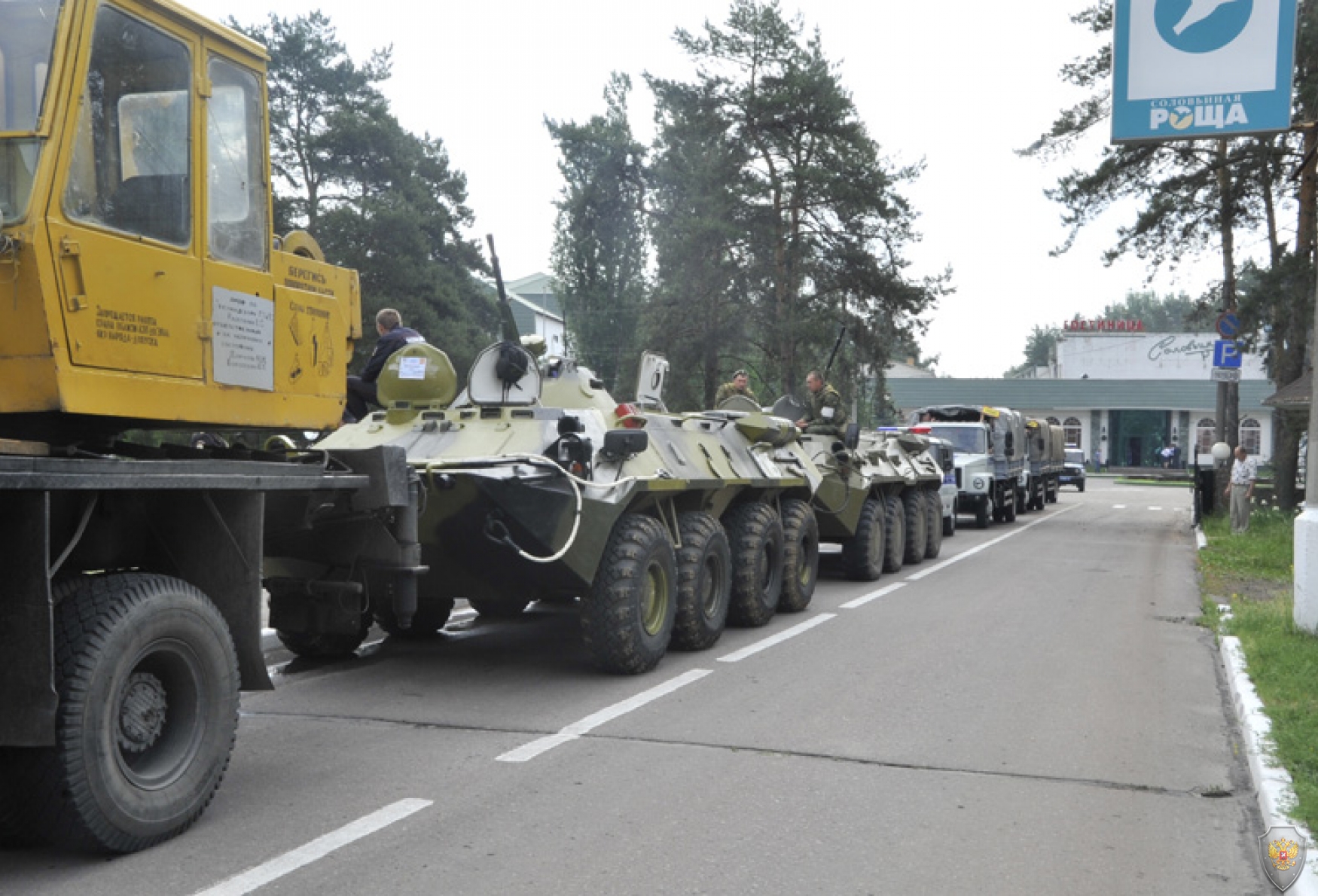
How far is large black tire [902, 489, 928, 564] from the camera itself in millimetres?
16188

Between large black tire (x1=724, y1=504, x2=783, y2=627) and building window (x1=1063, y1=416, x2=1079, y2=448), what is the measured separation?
57.2 meters

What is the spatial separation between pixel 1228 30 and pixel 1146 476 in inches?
Answer: 1900

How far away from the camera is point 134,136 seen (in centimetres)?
468

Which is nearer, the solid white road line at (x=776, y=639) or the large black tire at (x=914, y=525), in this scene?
the solid white road line at (x=776, y=639)

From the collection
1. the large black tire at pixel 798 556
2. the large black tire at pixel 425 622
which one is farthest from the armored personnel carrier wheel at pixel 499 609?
the large black tire at pixel 798 556

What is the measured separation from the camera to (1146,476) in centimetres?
5784

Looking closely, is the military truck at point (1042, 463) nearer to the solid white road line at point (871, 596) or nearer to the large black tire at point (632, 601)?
the solid white road line at point (871, 596)

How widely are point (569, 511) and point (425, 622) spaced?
2677 millimetres

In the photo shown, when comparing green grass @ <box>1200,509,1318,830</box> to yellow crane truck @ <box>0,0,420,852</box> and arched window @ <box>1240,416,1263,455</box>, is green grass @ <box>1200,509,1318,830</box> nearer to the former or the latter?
yellow crane truck @ <box>0,0,420,852</box>

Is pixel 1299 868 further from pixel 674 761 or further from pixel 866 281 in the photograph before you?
pixel 866 281

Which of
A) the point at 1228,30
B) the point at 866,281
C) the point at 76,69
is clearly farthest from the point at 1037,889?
the point at 866,281

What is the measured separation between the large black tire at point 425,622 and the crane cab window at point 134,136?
5.04 metres

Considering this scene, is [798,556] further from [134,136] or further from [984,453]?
[984,453]

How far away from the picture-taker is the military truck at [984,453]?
2431cm
